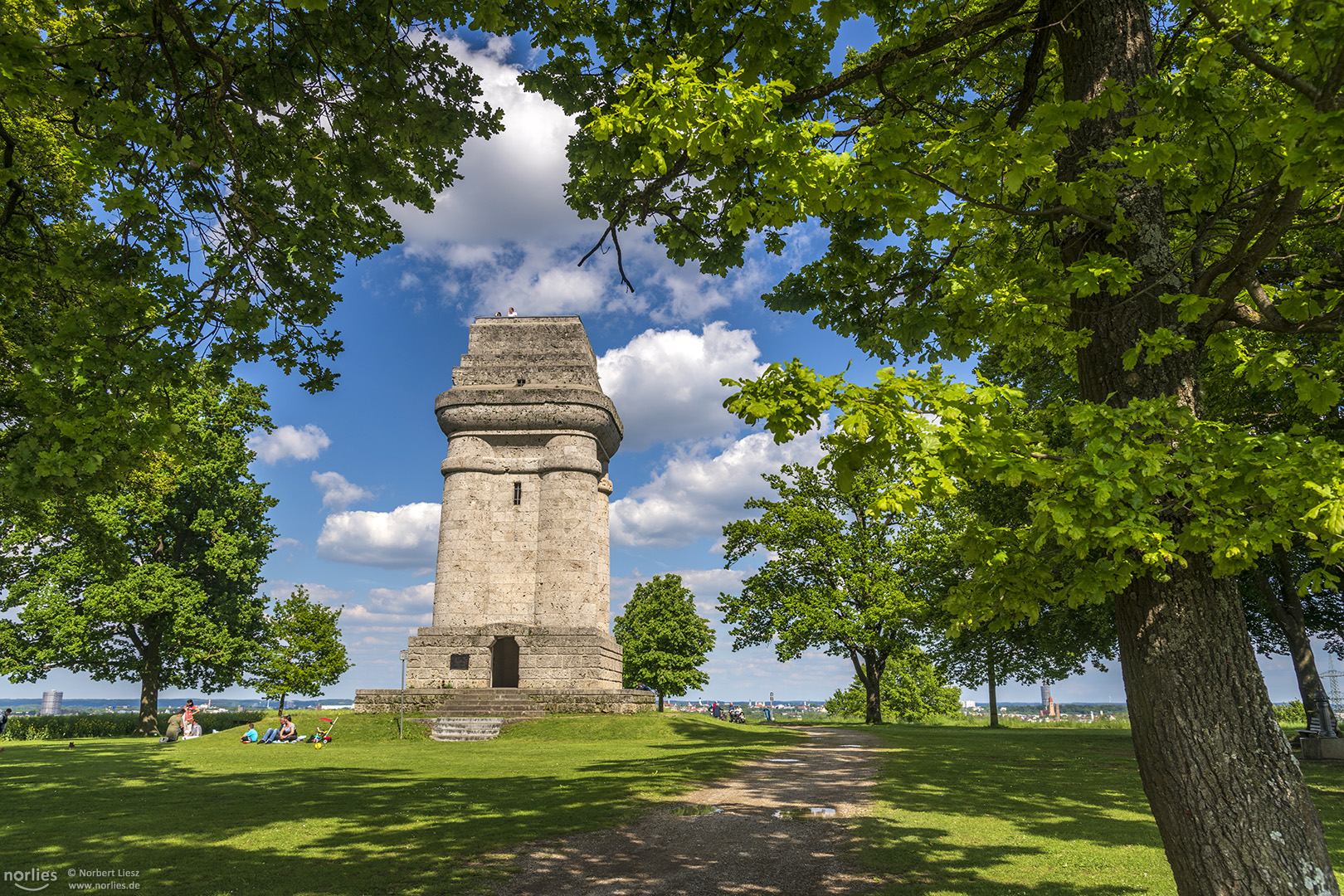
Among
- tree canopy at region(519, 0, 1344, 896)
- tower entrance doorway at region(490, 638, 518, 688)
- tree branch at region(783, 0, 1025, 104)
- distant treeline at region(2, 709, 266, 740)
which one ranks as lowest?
distant treeline at region(2, 709, 266, 740)

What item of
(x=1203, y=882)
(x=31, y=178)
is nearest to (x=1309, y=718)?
(x=1203, y=882)

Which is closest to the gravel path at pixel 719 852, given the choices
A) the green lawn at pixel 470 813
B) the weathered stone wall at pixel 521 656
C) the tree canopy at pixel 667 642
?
the green lawn at pixel 470 813

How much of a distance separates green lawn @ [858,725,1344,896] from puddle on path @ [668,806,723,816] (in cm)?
211

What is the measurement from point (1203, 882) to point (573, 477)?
27.0 metres

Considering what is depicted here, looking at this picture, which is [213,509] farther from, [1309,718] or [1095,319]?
[1309,718]

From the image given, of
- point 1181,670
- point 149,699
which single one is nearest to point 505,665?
point 149,699

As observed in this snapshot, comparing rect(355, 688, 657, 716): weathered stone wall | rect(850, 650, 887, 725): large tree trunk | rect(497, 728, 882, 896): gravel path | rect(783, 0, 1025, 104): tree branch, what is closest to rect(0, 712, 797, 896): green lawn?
rect(497, 728, 882, 896): gravel path

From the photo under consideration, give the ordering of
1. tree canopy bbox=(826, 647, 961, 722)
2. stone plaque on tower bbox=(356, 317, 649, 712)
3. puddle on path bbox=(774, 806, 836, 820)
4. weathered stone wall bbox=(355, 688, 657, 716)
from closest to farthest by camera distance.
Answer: puddle on path bbox=(774, 806, 836, 820)
weathered stone wall bbox=(355, 688, 657, 716)
stone plaque on tower bbox=(356, 317, 649, 712)
tree canopy bbox=(826, 647, 961, 722)

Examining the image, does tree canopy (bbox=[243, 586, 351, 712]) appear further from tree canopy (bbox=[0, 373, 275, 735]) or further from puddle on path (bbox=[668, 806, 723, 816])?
puddle on path (bbox=[668, 806, 723, 816])

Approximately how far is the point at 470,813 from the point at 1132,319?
33.1ft

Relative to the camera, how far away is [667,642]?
56250 mm

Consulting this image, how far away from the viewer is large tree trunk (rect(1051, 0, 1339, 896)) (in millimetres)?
4602

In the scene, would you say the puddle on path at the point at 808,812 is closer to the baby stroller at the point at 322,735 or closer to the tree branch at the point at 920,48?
the tree branch at the point at 920,48

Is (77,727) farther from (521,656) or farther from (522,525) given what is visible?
(522,525)
